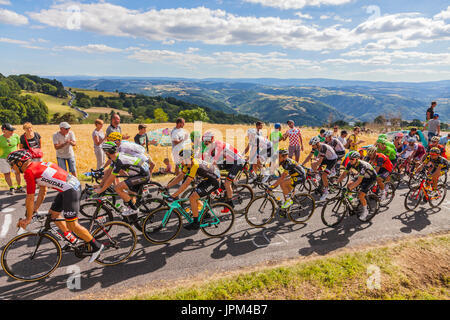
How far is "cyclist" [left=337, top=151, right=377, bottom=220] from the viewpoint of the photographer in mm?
6711

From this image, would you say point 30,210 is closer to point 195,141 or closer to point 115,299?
point 115,299

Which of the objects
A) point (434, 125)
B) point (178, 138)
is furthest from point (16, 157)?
point (434, 125)

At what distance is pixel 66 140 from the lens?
846 cm

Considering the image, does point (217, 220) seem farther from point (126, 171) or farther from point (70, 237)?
point (70, 237)

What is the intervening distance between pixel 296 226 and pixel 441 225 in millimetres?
4474

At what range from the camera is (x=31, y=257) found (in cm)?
518

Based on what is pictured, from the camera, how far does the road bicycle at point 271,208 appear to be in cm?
711

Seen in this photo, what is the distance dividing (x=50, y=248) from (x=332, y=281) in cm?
607

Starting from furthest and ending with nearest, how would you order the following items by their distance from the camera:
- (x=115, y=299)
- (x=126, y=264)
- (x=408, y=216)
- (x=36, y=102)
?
1. (x=36, y=102)
2. (x=408, y=216)
3. (x=126, y=264)
4. (x=115, y=299)

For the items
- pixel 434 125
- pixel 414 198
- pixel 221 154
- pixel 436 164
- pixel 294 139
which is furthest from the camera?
pixel 434 125

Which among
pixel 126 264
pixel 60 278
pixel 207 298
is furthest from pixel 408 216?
pixel 60 278

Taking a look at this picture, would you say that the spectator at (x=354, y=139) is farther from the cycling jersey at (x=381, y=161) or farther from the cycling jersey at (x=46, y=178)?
the cycling jersey at (x=46, y=178)

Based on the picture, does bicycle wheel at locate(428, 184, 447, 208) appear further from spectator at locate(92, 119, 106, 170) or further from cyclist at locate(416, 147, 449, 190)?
spectator at locate(92, 119, 106, 170)

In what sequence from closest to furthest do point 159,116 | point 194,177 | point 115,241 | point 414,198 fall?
point 115,241 → point 194,177 → point 414,198 → point 159,116
